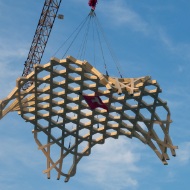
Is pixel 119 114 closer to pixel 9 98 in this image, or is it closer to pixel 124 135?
pixel 124 135

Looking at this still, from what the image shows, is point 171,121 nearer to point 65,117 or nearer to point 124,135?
point 124,135

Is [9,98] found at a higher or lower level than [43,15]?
lower

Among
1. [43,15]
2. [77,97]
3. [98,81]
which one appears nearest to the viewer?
[98,81]

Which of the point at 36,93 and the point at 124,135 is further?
the point at 124,135

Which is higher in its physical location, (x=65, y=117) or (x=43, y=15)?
(x=43, y=15)

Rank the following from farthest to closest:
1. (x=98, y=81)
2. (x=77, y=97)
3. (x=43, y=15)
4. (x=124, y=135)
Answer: (x=43, y=15)
(x=124, y=135)
(x=77, y=97)
(x=98, y=81)

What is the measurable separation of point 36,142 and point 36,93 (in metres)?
9.84

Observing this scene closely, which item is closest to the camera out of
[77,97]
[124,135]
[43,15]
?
[77,97]

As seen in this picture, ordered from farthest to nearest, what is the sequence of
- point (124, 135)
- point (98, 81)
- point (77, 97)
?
point (124, 135), point (77, 97), point (98, 81)

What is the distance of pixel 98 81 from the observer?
270ft

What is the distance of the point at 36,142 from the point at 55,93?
9.83 m

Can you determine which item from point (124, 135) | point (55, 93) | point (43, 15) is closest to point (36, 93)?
point (55, 93)

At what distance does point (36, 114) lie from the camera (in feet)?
294

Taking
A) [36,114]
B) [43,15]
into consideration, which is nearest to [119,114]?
[36,114]
